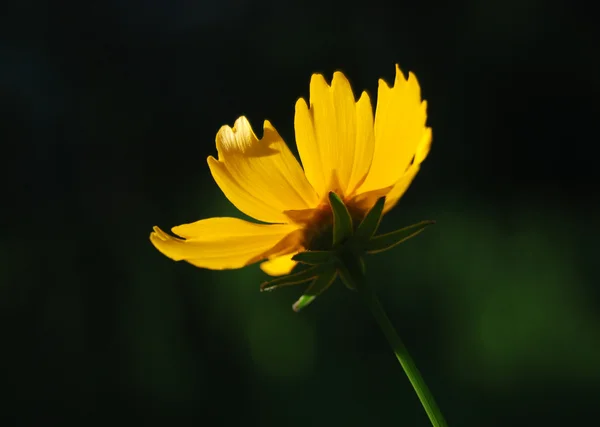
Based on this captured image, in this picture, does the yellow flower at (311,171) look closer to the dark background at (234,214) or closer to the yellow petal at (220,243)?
the yellow petal at (220,243)

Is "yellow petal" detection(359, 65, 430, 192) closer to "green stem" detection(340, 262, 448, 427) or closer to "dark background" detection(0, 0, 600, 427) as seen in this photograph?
"green stem" detection(340, 262, 448, 427)

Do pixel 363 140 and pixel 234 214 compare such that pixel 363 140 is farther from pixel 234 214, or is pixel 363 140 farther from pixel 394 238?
pixel 234 214

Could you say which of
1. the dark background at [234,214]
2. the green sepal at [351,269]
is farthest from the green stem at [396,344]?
the dark background at [234,214]

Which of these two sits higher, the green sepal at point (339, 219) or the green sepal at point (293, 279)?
the green sepal at point (339, 219)

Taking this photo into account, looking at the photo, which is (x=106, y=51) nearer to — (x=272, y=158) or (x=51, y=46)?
(x=51, y=46)

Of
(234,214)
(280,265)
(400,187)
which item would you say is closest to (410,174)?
(400,187)

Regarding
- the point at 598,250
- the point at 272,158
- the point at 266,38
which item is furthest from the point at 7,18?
the point at 272,158
